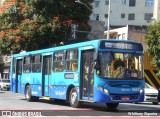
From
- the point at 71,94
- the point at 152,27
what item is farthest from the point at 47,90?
the point at 152,27

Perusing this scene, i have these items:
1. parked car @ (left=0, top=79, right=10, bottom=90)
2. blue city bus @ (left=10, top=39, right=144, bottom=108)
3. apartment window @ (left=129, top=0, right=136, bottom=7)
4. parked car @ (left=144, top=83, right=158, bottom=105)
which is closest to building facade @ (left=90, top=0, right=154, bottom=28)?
apartment window @ (left=129, top=0, right=136, bottom=7)

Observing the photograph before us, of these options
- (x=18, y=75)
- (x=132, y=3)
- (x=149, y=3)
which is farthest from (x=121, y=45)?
(x=132, y=3)

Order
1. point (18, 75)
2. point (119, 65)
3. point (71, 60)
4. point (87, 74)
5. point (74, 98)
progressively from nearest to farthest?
point (119, 65) < point (87, 74) < point (74, 98) < point (71, 60) < point (18, 75)

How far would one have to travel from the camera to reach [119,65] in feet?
56.5

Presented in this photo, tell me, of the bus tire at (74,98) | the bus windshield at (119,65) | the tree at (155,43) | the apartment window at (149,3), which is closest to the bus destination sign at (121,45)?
the bus windshield at (119,65)

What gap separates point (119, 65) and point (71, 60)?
303 centimetres

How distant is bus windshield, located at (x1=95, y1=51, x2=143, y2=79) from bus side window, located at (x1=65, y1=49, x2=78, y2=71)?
6.72 feet

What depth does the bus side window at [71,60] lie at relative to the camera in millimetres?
18922

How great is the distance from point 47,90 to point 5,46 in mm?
14396

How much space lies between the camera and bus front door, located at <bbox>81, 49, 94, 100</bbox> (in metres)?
17.6

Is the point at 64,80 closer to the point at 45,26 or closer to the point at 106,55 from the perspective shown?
the point at 106,55

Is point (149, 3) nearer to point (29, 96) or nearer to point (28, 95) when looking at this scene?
point (28, 95)

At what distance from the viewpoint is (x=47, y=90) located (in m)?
22.1

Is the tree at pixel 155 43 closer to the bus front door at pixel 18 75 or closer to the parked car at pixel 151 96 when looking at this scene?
the parked car at pixel 151 96
